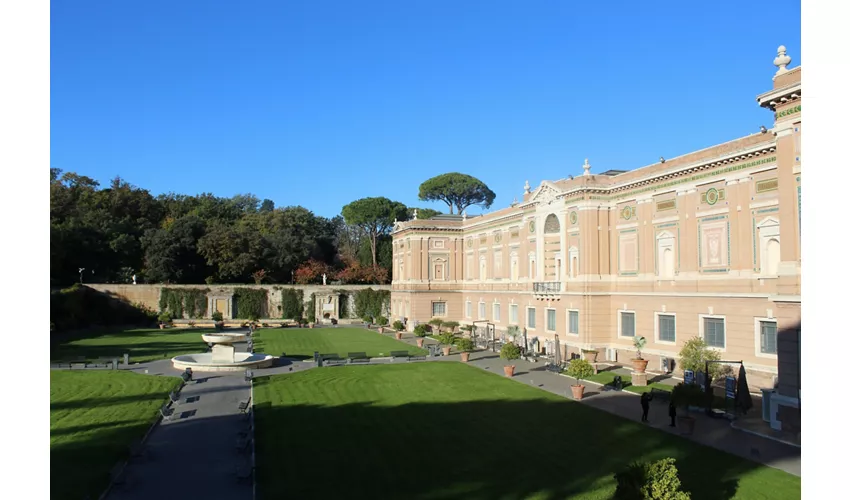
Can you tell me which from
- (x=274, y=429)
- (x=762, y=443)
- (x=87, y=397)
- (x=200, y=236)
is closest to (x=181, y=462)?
(x=274, y=429)

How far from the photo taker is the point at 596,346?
3206 centimetres

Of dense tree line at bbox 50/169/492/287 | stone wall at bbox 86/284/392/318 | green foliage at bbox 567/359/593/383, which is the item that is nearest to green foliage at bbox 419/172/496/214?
dense tree line at bbox 50/169/492/287

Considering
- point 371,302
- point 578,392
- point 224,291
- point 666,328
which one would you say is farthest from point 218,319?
point 578,392

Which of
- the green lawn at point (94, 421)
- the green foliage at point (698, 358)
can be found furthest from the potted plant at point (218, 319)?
the green foliage at point (698, 358)

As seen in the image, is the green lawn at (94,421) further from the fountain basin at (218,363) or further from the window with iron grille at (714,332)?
the window with iron grille at (714,332)

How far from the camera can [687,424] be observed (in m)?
17.8

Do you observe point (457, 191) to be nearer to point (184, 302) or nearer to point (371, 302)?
point (371, 302)

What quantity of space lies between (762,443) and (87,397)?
2291 cm

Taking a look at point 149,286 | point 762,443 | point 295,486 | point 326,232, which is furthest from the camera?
point 326,232

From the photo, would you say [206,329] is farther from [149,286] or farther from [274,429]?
[274,429]

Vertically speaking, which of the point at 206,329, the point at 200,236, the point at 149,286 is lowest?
the point at 206,329

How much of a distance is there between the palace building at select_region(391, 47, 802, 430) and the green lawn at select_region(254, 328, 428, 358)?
30.5 feet

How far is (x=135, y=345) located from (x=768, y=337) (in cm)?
3759

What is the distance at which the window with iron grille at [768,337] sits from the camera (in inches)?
922
